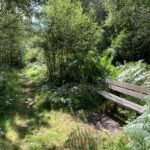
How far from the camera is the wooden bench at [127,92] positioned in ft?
28.0

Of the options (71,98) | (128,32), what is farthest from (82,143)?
(128,32)

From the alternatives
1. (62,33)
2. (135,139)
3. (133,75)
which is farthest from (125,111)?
(62,33)

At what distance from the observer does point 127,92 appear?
991 cm

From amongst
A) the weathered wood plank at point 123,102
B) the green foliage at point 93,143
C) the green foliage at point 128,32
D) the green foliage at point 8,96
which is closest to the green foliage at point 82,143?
the green foliage at point 93,143

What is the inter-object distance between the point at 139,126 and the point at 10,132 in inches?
174

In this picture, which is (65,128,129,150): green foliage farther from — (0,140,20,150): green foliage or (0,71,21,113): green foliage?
(0,71,21,113): green foliage

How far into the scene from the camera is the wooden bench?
8542mm

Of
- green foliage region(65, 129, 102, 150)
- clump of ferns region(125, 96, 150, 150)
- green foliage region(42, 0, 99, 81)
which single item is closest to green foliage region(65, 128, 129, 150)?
green foliage region(65, 129, 102, 150)

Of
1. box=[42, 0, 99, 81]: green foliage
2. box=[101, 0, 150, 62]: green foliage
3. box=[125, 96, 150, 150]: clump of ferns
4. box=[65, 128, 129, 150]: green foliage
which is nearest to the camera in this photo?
box=[125, 96, 150, 150]: clump of ferns

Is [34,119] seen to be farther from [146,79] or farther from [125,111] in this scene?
[146,79]

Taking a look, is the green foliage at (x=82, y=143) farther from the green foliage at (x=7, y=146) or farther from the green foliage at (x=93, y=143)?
the green foliage at (x=7, y=146)

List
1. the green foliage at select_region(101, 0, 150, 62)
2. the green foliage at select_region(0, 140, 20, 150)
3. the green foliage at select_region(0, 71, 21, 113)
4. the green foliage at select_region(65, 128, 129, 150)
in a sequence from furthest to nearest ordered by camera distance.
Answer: the green foliage at select_region(101, 0, 150, 62)
the green foliage at select_region(0, 71, 21, 113)
the green foliage at select_region(0, 140, 20, 150)
the green foliage at select_region(65, 128, 129, 150)

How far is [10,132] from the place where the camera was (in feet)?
29.2

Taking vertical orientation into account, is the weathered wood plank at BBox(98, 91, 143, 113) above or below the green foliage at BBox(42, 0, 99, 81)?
below
